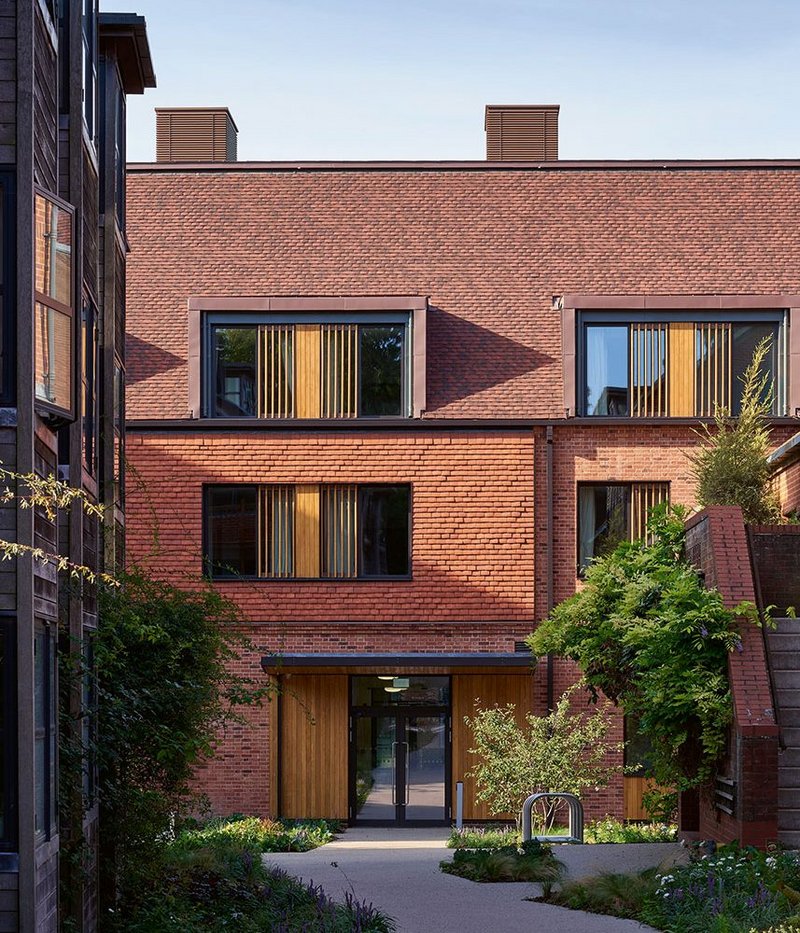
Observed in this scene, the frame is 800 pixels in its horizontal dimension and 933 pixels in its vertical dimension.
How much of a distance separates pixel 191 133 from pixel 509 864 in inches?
804

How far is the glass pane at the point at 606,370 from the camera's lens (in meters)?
30.4

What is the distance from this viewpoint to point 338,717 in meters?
30.1

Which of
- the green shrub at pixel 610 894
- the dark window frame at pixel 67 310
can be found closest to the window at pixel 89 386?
the dark window frame at pixel 67 310

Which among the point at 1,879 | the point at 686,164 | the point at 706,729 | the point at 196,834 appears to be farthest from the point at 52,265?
the point at 686,164

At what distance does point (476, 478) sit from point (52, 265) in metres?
19.2

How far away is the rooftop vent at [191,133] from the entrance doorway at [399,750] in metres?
11.8

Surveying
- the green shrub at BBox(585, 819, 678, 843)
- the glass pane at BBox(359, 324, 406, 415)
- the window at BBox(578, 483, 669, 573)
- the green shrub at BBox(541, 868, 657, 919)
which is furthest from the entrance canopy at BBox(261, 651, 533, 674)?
the green shrub at BBox(541, 868, 657, 919)

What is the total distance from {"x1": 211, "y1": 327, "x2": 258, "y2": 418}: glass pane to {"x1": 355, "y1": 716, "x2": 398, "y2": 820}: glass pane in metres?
6.26

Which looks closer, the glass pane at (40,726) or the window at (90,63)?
the glass pane at (40,726)

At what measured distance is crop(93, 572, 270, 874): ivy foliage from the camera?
1394cm

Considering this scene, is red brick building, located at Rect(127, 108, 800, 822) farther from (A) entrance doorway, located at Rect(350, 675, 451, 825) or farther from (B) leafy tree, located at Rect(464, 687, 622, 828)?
(B) leafy tree, located at Rect(464, 687, 622, 828)

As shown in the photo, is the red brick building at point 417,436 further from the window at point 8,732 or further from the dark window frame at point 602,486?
the window at point 8,732

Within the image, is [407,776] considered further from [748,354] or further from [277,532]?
[748,354]

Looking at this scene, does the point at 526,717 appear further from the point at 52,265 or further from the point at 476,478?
the point at 52,265
